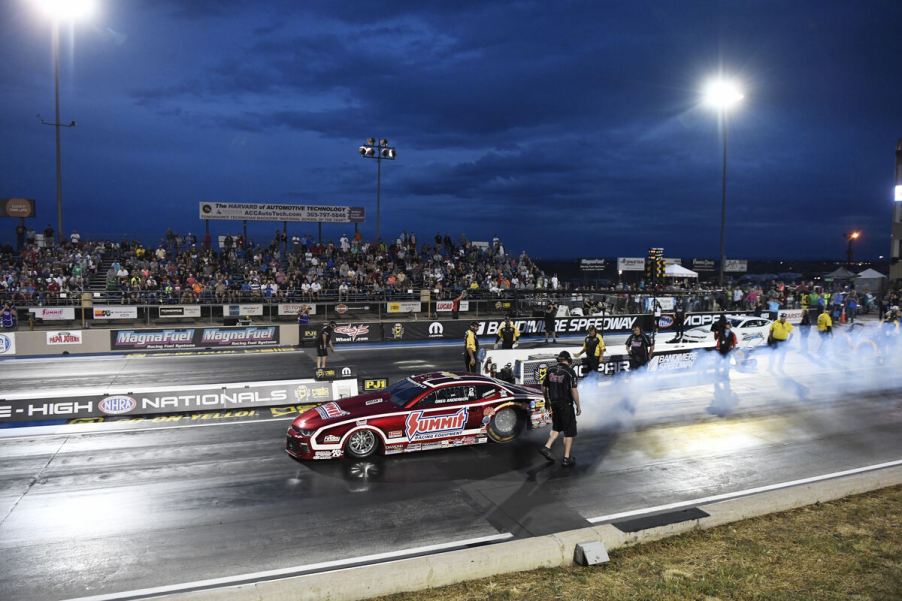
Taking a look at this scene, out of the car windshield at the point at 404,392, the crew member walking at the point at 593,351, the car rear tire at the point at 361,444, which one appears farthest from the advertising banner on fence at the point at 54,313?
the crew member walking at the point at 593,351

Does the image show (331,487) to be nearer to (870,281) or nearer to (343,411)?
Answer: (343,411)

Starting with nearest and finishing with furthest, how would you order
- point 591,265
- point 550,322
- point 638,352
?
point 638,352
point 550,322
point 591,265

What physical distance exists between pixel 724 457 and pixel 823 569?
4240 millimetres

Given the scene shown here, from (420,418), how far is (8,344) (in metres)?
19.7

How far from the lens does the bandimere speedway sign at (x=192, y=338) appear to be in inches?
928

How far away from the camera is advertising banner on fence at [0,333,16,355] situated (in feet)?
73.0

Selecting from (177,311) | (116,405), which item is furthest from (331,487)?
(177,311)

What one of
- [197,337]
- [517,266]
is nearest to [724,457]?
[197,337]

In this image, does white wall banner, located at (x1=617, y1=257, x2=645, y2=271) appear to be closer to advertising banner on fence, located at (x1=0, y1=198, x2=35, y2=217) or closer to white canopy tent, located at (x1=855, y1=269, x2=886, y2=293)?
white canopy tent, located at (x1=855, y1=269, x2=886, y2=293)

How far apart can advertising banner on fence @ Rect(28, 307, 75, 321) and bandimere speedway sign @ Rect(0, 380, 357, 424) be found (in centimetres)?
1703

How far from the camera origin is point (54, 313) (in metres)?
27.6

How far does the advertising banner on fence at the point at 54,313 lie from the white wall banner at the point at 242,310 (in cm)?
658

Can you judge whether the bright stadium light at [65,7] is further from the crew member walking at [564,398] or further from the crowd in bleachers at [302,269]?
the crew member walking at [564,398]

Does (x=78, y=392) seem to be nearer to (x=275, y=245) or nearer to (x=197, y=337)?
(x=197, y=337)
